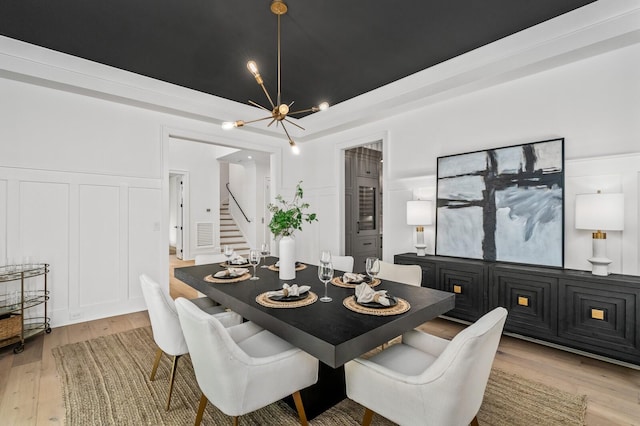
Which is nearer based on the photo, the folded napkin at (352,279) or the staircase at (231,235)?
the folded napkin at (352,279)

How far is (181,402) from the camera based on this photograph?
200 cm

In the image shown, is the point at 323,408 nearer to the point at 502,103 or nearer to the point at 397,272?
the point at 397,272

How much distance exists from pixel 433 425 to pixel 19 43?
4.45 metres

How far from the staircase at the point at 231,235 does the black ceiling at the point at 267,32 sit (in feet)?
18.1

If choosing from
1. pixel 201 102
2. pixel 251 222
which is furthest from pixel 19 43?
pixel 251 222

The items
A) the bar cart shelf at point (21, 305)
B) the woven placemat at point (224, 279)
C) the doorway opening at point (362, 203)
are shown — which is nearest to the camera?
the woven placemat at point (224, 279)

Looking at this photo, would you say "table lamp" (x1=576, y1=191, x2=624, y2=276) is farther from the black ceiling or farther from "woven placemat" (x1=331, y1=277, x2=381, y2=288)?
"woven placemat" (x1=331, y1=277, x2=381, y2=288)

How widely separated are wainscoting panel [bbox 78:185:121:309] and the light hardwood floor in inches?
20.6

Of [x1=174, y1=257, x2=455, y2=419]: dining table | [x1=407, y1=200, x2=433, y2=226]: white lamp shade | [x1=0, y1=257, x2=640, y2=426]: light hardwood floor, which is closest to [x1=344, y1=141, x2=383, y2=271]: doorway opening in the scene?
[x1=407, y1=200, x2=433, y2=226]: white lamp shade

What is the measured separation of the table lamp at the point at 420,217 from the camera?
3.71m

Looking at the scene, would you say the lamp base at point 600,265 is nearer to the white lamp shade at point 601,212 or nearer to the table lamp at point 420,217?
the white lamp shade at point 601,212

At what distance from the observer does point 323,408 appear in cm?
192

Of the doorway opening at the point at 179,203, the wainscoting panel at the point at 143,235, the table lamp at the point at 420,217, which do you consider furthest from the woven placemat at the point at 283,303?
the doorway opening at the point at 179,203

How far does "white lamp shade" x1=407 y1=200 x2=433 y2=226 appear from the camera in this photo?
3.72m
